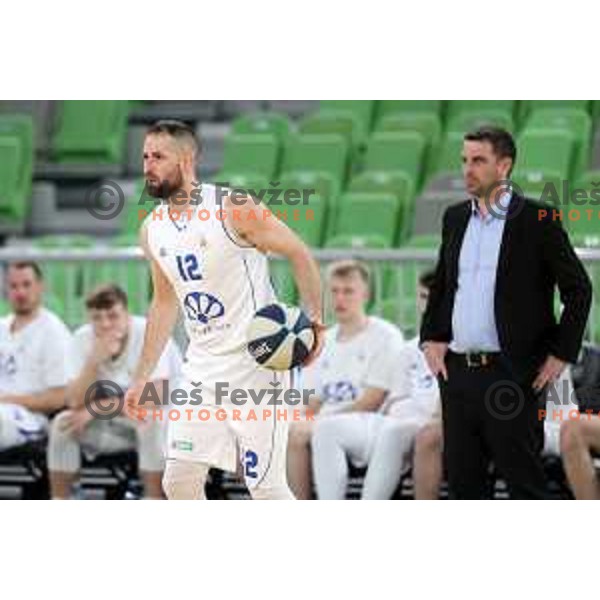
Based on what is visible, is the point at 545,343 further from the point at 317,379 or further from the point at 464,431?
the point at 317,379

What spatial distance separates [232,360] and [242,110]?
21.6 feet

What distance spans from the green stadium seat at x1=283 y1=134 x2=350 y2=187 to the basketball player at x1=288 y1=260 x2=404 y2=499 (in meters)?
3.13

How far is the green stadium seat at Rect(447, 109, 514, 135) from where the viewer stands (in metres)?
11.5

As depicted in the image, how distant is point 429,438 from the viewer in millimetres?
8461

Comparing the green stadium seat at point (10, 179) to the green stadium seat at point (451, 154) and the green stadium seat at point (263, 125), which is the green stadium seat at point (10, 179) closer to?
the green stadium seat at point (263, 125)

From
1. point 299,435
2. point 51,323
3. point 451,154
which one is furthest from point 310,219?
point 299,435

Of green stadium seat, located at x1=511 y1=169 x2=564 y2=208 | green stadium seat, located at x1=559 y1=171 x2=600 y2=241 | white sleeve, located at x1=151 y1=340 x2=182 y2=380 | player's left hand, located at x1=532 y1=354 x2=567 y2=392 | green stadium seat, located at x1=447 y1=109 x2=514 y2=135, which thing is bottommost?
player's left hand, located at x1=532 y1=354 x2=567 y2=392

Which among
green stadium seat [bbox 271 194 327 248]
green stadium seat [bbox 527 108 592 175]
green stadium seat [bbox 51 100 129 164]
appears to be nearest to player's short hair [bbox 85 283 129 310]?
green stadium seat [bbox 271 194 327 248]

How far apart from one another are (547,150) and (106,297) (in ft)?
10.8

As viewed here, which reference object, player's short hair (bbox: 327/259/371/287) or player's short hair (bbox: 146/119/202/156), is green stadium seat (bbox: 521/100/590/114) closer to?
player's short hair (bbox: 327/259/371/287)

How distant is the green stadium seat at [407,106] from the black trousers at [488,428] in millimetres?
5210

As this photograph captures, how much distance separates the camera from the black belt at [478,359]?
7465 mm

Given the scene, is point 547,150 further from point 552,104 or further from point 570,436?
point 570,436

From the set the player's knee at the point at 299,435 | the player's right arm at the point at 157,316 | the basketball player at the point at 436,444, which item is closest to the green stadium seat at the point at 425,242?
the player's knee at the point at 299,435
